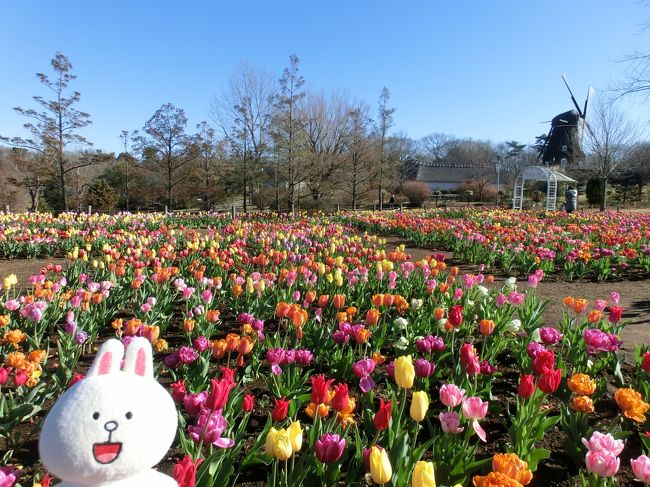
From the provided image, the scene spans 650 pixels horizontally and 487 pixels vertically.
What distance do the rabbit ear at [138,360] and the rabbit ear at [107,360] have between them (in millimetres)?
22

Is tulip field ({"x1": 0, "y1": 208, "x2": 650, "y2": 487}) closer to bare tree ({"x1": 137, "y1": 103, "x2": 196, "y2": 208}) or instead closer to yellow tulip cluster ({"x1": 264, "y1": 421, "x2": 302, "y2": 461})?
yellow tulip cluster ({"x1": 264, "y1": 421, "x2": 302, "y2": 461})

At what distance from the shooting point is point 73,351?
3105mm

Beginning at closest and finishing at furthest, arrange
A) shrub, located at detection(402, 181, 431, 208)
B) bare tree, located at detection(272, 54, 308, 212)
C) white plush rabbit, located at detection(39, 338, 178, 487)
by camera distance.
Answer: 1. white plush rabbit, located at detection(39, 338, 178, 487)
2. bare tree, located at detection(272, 54, 308, 212)
3. shrub, located at detection(402, 181, 431, 208)

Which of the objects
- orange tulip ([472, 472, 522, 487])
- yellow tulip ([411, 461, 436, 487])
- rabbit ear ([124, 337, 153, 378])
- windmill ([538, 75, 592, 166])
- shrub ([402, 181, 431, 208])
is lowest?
orange tulip ([472, 472, 522, 487])

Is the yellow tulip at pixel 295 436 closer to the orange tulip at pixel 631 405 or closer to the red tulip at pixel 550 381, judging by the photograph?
the red tulip at pixel 550 381

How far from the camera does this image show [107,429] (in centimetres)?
92

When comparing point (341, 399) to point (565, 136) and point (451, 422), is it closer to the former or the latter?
point (451, 422)

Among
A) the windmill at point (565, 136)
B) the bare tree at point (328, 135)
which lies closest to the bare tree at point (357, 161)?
the bare tree at point (328, 135)

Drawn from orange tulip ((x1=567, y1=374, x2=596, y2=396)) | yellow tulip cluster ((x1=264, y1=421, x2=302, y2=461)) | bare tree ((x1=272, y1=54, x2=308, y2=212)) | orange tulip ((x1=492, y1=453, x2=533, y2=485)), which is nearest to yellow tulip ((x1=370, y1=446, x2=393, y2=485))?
yellow tulip cluster ((x1=264, y1=421, x2=302, y2=461))

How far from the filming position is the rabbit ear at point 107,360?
1.01 m

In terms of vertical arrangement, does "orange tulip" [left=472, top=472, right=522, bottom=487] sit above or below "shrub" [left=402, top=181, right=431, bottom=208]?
below

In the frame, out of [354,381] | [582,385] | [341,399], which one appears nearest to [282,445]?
[341,399]

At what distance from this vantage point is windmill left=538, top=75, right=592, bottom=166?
43.2m

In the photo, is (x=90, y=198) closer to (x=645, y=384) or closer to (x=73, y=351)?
(x=73, y=351)
